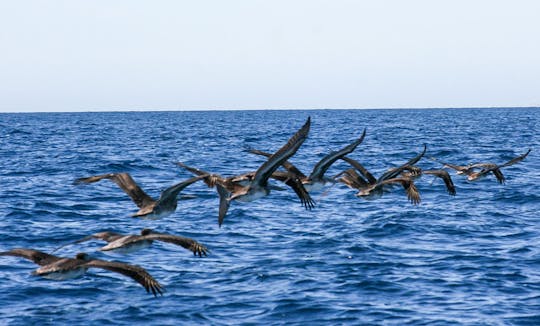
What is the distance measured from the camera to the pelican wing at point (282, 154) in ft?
42.7

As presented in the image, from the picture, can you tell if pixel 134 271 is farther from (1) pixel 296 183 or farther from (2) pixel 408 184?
(2) pixel 408 184

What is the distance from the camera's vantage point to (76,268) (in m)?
13.1

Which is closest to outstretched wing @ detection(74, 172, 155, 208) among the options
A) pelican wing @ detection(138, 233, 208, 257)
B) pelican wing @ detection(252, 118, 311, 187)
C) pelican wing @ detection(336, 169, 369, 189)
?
pelican wing @ detection(252, 118, 311, 187)

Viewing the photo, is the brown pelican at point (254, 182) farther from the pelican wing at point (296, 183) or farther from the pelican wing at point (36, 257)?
the pelican wing at point (36, 257)

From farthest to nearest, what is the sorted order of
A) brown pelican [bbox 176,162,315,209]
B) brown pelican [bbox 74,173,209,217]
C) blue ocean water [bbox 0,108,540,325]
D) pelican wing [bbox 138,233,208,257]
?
brown pelican [bbox 176,162,315,209] → brown pelican [bbox 74,173,209,217] → blue ocean water [bbox 0,108,540,325] → pelican wing [bbox 138,233,208,257]

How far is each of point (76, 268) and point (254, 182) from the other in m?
4.11

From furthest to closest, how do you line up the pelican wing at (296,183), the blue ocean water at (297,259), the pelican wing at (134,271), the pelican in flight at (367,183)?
the pelican in flight at (367,183) → the pelican wing at (296,183) → the blue ocean water at (297,259) → the pelican wing at (134,271)

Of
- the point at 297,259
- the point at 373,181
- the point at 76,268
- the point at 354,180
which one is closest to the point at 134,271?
the point at 76,268

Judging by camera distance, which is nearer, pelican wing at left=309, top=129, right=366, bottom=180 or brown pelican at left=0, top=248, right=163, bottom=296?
brown pelican at left=0, top=248, right=163, bottom=296

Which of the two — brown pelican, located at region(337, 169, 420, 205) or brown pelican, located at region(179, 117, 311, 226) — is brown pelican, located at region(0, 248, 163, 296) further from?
brown pelican, located at region(337, 169, 420, 205)

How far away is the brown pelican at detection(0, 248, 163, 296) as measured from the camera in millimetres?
Result: 11680

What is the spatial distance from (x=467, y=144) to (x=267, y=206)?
1365 inches

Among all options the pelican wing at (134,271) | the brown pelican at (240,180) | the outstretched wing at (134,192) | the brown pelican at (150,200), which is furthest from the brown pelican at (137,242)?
the outstretched wing at (134,192)

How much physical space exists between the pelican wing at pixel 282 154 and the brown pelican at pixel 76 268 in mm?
2946
